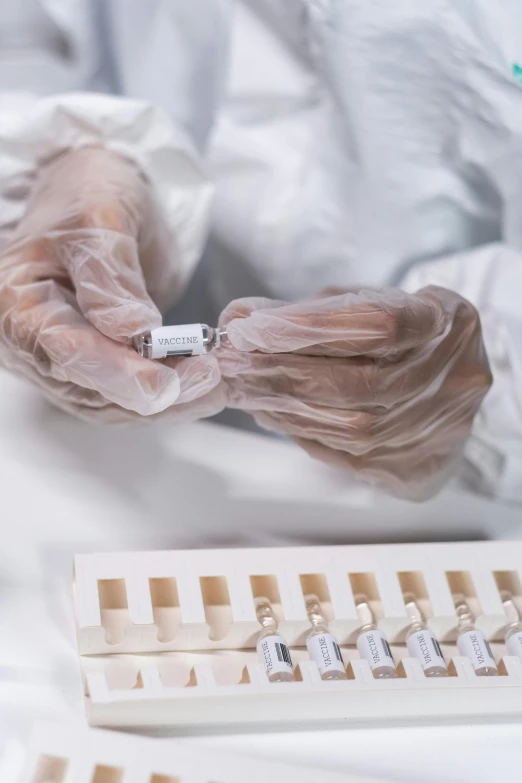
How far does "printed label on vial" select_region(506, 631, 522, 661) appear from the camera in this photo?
1.87 ft

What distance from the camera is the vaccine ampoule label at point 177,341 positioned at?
53 centimetres

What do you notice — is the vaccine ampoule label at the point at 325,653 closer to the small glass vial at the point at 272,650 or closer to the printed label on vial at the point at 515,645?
the small glass vial at the point at 272,650

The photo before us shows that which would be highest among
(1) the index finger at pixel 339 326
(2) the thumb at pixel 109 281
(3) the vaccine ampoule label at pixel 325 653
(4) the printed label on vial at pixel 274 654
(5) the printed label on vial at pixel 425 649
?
(2) the thumb at pixel 109 281

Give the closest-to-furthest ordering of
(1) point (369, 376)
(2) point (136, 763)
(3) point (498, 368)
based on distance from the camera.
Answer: (2) point (136, 763) < (1) point (369, 376) < (3) point (498, 368)

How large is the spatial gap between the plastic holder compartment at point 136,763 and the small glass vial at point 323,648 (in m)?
0.06

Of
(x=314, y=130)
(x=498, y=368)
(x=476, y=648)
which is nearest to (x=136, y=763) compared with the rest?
(x=476, y=648)

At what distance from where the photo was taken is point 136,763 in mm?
469

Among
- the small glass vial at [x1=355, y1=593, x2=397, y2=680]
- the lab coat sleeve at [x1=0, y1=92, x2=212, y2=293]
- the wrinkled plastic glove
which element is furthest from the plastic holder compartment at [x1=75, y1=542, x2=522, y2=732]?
the lab coat sleeve at [x1=0, y1=92, x2=212, y2=293]

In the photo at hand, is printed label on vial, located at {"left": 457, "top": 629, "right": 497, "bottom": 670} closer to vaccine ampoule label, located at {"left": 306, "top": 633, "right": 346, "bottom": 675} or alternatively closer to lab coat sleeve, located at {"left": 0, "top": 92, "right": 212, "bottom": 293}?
vaccine ampoule label, located at {"left": 306, "top": 633, "right": 346, "bottom": 675}

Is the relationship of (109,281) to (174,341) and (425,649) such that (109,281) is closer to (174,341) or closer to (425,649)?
(174,341)

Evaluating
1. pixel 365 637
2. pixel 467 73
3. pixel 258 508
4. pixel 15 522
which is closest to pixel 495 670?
pixel 365 637

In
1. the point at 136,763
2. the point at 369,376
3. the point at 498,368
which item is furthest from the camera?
the point at 498,368

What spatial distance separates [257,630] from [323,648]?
44 mm

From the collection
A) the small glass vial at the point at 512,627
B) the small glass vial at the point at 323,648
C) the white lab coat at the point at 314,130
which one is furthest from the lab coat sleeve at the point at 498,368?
the small glass vial at the point at 323,648
